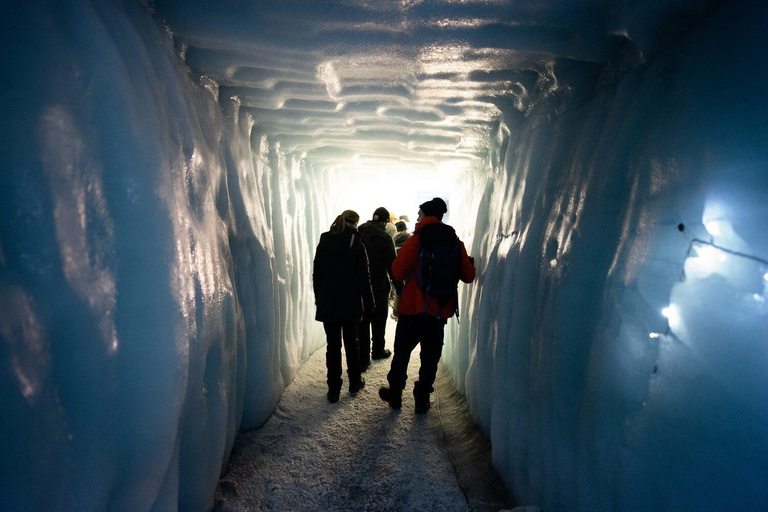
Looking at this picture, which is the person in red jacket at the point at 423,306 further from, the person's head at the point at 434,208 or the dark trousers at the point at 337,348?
the dark trousers at the point at 337,348

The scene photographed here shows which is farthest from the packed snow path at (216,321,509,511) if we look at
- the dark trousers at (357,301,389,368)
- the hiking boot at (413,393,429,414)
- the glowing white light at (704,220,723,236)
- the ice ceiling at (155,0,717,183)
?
the ice ceiling at (155,0,717,183)

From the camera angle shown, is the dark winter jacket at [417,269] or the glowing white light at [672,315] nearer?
the glowing white light at [672,315]

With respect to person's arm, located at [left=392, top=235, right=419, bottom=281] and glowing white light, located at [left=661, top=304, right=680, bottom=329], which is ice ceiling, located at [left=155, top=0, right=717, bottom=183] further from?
person's arm, located at [left=392, top=235, right=419, bottom=281]

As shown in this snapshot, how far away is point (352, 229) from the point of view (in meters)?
4.00

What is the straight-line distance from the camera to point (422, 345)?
12.8ft

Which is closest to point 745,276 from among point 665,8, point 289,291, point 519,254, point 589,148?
point 665,8

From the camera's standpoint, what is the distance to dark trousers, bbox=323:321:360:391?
13.4 ft

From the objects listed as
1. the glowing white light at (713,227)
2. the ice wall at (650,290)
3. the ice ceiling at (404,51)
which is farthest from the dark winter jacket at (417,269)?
the glowing white light at (713,227)

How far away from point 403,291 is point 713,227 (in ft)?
8.46

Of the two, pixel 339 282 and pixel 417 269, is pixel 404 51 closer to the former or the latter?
pixel 417 269

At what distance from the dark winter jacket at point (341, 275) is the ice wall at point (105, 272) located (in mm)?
1317

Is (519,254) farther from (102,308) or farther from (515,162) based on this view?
(102,308)

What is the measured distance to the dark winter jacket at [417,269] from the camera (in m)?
3.57

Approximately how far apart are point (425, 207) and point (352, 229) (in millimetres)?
723
